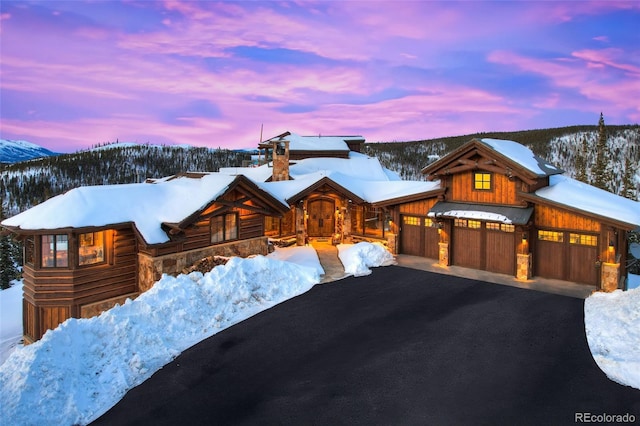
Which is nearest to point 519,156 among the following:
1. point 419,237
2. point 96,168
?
point 419,237

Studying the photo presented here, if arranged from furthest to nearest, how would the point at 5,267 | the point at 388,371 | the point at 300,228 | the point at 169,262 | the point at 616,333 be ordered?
the point at 5,267 < the point at 300,228 < the point at 169,262 < the point at 616,333 < the point at 388,371

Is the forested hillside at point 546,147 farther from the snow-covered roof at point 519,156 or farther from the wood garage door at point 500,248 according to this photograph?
the wood garage door at point 500,248

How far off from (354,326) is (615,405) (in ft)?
19.0

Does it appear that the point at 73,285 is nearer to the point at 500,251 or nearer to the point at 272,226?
the point at 272,226

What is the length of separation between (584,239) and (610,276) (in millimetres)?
1568

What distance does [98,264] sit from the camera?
603 inches

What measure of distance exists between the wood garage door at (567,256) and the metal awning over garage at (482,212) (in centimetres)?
135

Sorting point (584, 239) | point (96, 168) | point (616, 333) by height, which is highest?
point (96, 168)

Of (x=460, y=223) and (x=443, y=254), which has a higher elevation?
(x=460, y=223)

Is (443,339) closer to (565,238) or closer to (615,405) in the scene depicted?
(615,405)

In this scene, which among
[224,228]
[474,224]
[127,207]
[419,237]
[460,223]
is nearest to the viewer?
[127,207]

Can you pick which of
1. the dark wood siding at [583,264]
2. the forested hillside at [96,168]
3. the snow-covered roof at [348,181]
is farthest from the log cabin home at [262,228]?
the forested hillside at [96,168]

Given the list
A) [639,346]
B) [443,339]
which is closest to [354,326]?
[443,339]

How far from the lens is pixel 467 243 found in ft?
58.3
